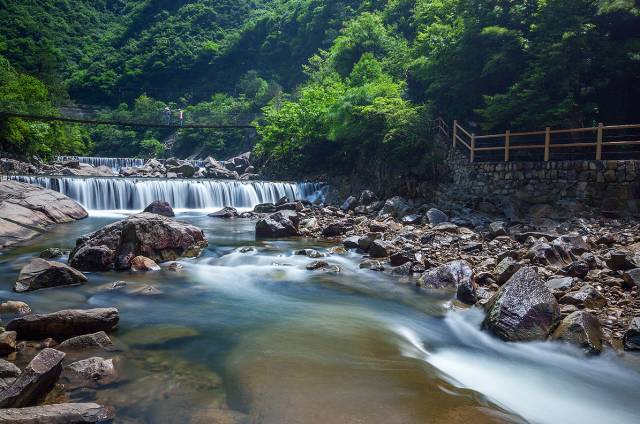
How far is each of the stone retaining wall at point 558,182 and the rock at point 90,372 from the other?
50.2 ft

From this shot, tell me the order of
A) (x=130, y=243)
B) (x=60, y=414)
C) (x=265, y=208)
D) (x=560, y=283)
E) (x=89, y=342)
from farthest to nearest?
(x=265, y=208), (x=130, y=243), (x=560, y=283), (x=89, y=342), (x=60, y=414)

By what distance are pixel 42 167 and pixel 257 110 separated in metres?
34.5

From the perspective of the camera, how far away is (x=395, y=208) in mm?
18516

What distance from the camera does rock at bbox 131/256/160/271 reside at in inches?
399

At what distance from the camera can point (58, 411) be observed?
377cm

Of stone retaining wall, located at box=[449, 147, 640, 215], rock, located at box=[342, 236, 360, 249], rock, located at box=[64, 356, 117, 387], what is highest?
stone retaining wall, located at box=[449, 147, 640, 215]

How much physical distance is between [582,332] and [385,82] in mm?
20540

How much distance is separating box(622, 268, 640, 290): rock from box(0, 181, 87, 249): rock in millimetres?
15809

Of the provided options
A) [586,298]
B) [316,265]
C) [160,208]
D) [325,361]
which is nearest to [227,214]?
[160,208]

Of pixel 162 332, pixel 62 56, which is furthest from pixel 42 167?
pixel 62 56

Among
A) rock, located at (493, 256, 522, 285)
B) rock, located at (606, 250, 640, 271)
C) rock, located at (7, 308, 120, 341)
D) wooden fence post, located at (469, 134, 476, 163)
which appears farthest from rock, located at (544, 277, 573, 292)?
wooden fence post, located at (469, 134, 476, 163)

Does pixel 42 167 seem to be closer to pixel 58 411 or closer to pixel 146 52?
pixel 58 411

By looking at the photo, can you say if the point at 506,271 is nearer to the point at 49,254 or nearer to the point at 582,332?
the point at 582,332

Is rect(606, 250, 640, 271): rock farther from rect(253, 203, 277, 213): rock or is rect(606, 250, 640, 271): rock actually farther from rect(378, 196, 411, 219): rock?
rect(253, 203, 277, 213): rock
